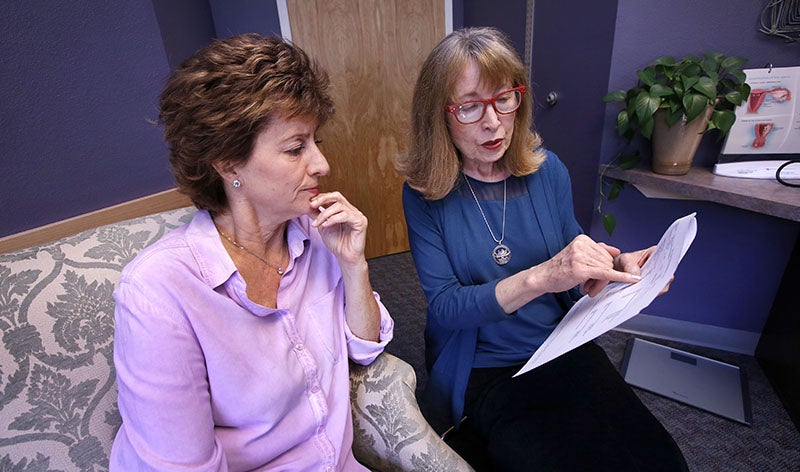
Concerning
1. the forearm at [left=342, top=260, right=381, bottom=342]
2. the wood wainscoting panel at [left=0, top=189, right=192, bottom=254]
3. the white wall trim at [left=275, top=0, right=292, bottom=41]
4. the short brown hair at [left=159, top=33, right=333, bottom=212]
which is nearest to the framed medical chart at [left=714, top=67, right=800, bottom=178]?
the forearm at [left=342, top=260, right=381, bottom=342]

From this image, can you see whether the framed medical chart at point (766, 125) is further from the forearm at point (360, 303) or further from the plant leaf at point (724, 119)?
the forearm at point (360, 303)

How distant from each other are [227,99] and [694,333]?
89.0 inches

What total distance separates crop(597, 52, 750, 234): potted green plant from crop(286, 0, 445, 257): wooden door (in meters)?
1.23

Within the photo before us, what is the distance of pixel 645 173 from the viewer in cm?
165

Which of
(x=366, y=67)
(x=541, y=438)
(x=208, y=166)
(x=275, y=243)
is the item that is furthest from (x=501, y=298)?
(x=366, y=67)

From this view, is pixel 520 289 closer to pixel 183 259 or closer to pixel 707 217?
pixel 183 259

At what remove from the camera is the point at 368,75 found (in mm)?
2607

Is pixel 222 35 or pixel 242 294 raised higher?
pixel 222 35

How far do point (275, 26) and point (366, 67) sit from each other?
0.59 metres

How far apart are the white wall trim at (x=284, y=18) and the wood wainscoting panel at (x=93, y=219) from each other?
1482mm

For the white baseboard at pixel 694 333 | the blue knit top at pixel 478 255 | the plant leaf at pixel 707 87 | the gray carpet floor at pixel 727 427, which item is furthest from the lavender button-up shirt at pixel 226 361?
the white baseboard at pixel 694 333

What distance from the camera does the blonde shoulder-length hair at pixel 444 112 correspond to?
38.3 inches

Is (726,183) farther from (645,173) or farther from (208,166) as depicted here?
(208,166)

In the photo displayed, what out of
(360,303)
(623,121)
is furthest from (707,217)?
(360,303)
